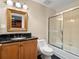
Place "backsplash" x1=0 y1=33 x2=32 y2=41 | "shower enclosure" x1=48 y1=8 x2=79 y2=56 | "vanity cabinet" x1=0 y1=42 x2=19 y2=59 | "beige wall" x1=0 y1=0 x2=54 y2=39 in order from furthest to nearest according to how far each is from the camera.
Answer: "beige wall" x1=0 y1=0 x2=54 y2=39 → "shower enclosure" x1=48 y1=8 x2=79 y2=56 → "backsplash" x1=0 y1=33 x2=32 y2=41 → "vanity cabinet" x1=0 y1=42 x2=19 y2=59

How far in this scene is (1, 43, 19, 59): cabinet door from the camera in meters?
1.76

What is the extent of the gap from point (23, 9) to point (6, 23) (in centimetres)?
79

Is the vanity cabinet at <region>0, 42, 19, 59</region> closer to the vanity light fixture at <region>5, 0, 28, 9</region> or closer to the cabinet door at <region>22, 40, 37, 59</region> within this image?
the cabinet door at <region>22, 40, 37, 59</region>

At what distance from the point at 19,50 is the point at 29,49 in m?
0.32

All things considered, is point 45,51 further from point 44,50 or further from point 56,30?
point 56,30

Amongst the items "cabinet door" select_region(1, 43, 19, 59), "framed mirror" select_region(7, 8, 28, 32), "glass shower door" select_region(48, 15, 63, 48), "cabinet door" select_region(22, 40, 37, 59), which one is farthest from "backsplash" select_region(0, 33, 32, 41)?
"glass shower door" select_region(48, 15, 63, 48)

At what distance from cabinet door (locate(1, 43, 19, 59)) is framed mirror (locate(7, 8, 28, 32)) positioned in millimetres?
667

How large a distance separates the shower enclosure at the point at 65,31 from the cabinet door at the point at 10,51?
1.84 m

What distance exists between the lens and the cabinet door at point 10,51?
1.76 meters

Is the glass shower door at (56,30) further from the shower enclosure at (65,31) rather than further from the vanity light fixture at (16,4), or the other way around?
the vanity light fixture at (16,4)

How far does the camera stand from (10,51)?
1.87m

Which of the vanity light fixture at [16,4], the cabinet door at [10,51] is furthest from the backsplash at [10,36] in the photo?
the vanity light fixture at [16,4]

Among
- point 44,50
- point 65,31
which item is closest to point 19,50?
point 44,50

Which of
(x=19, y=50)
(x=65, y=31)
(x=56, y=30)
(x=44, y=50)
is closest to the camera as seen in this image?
(x=19, y=50)
